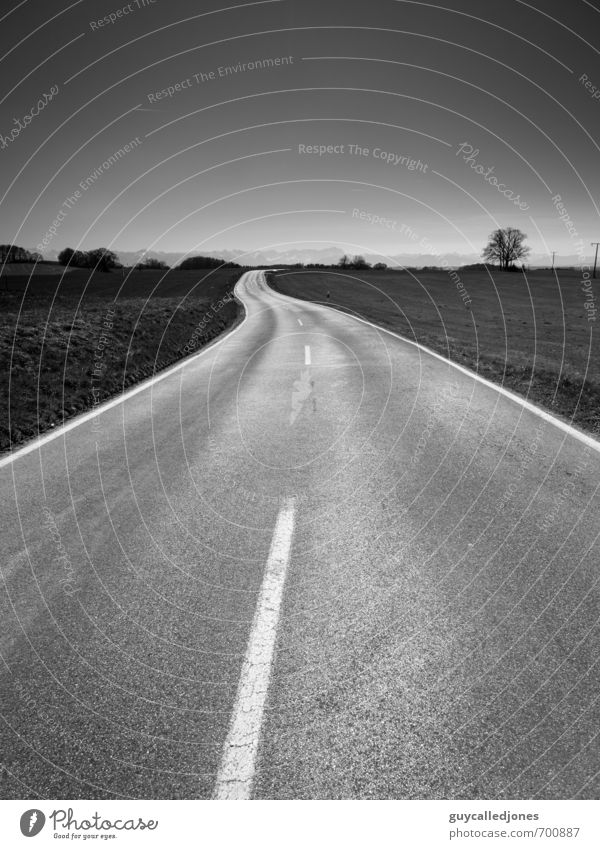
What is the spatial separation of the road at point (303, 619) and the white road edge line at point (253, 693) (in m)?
0.01

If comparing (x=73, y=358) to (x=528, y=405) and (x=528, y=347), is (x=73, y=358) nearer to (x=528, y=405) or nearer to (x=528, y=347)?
(x=528, y=405)

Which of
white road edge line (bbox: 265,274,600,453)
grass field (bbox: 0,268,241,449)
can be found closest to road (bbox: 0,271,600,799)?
white road edge line (bbox: 265,274,600,453)

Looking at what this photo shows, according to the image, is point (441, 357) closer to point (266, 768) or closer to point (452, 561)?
point (452, 561)

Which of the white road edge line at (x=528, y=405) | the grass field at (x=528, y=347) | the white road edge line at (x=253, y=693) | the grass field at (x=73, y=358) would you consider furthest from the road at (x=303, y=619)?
the grass field at (x=528, y=347)

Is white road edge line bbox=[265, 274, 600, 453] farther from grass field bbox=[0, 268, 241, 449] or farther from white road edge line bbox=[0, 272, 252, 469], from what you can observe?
grass field bbox=[0, 268, 241, 449]

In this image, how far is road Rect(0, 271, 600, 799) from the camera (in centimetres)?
208

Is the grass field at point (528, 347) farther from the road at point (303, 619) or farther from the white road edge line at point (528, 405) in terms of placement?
the road at point (303, 619)

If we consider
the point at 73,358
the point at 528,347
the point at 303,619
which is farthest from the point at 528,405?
the point at 528,347

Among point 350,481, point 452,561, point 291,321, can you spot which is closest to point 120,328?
point 291,321

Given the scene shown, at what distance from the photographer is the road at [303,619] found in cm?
208

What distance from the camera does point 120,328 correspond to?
15.2m

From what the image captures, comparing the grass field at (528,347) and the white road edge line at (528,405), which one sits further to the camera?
the grass field at (528,347)

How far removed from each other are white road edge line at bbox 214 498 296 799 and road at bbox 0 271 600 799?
0.01 metres

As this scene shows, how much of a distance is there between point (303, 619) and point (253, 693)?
24.1 inches
